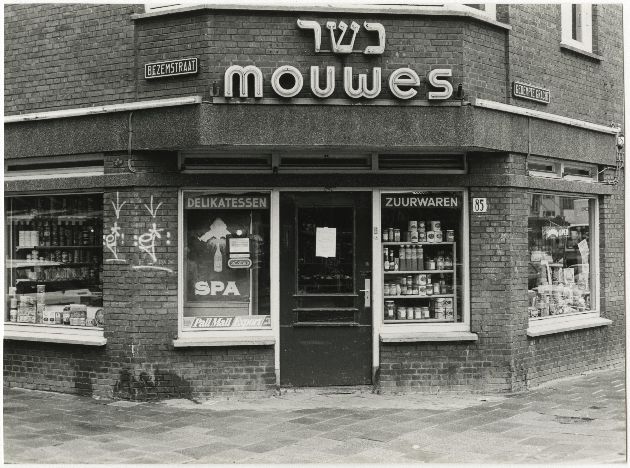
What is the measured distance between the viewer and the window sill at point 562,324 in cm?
946

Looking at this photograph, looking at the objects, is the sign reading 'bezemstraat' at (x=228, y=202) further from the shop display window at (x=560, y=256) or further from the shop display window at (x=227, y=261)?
the shop display window at (x=560, y=256)

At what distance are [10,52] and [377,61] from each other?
498cm

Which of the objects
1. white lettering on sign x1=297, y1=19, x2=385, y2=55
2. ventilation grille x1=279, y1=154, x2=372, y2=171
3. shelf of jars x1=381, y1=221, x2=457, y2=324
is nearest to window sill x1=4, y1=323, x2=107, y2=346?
ventilation grille x1=279, y1=154, x2=372, y2=171

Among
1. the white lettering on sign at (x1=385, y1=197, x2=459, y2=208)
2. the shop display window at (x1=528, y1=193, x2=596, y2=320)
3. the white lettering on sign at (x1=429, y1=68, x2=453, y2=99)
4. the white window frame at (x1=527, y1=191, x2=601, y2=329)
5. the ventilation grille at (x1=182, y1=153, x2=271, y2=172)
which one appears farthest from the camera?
the white window frame at (x1=527, y1=191, x2=601, y2=329)

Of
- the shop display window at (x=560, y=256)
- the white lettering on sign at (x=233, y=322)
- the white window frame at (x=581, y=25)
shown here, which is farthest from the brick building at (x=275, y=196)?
the white window frame at (x=581, y=25)

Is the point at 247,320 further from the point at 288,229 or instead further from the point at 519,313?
the point at 519,313

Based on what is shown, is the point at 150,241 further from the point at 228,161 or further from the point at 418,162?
the point at 418,162

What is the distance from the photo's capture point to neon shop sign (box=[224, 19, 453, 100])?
27.0 feet

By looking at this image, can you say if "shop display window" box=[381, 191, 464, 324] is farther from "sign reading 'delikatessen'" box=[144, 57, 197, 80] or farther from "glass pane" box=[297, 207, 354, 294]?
"sign reading 'delikatessen'" box=[144, 57, 197, 80]

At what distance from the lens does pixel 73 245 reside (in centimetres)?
946

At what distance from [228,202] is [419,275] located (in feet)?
8.70

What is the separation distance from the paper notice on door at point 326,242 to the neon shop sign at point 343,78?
5.74 ft

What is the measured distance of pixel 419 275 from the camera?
934cm

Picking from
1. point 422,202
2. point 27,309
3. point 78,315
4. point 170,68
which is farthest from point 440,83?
point 27,309
